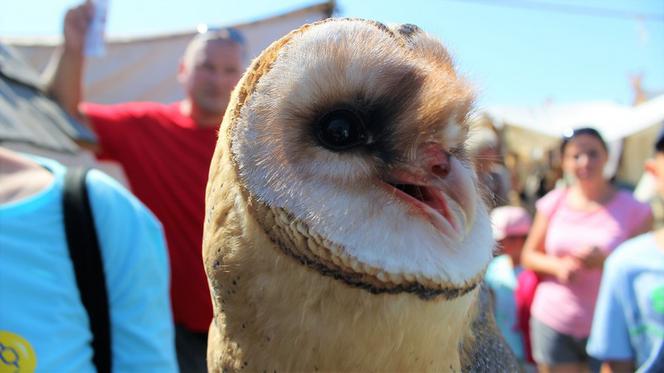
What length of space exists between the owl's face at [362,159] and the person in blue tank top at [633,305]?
1.39 metres

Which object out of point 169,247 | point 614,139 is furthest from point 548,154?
point 169,247

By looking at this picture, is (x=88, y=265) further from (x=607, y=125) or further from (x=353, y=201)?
(x=607, y=125)

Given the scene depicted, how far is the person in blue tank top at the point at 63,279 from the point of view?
1014mm

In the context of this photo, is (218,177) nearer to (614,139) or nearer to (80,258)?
(80,258)

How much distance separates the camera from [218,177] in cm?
73

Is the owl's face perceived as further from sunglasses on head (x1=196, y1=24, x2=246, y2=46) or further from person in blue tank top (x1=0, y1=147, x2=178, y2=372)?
sunglasses on head (x1=196, y1=24, x2=246, y2=46)

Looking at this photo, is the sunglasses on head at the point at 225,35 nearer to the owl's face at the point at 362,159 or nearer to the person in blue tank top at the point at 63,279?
the person in blue tank top at the point at 63,279

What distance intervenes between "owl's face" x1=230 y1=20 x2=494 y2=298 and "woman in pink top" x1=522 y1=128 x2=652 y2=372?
2.11 m

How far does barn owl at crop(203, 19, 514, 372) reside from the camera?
0.62m

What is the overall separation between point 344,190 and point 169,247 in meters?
1.57

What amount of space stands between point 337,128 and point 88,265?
685 mm

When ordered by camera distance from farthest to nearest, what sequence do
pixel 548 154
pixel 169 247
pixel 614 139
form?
pixel 548 154 < pixel 614 139 < pixel 169 247

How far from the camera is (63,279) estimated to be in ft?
3.47

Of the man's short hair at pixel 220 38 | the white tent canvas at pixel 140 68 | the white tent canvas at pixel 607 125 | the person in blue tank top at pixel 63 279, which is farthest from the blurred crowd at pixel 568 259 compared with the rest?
the white tent canvas at pixel 140 68
